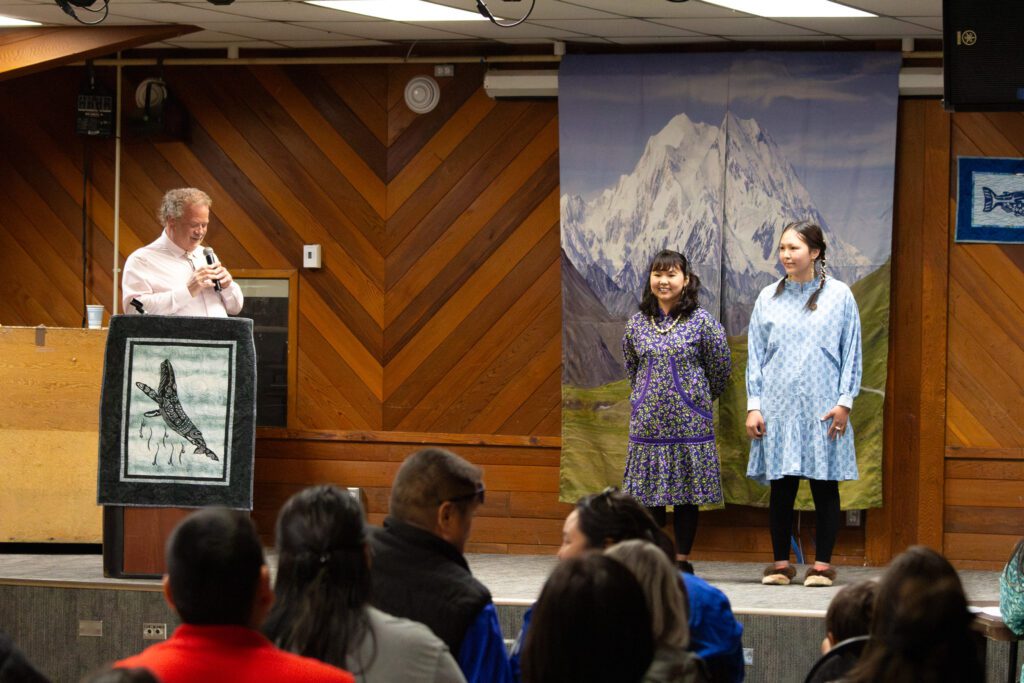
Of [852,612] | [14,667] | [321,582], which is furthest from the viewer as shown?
[852,612]

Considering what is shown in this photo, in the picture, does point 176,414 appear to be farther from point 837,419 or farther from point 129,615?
point 837,419

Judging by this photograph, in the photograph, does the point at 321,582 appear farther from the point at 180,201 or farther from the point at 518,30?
the point at 518,30

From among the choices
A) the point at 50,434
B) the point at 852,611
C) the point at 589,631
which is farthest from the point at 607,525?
the point at 50,434

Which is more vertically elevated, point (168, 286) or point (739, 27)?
point (739, 27)

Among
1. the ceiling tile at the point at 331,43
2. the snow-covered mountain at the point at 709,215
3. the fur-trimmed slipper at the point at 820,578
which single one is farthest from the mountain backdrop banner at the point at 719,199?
the ceiling tile at the point at 331,43

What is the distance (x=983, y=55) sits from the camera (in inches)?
171

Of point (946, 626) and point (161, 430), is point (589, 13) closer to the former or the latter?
point (161, 430)

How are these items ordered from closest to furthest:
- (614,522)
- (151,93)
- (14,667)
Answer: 1. (14,667)
2. (614,522)
3. (151,93)

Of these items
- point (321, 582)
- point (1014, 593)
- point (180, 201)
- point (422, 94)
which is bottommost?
point (1014, 593)

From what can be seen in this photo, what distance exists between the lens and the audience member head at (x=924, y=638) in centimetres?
204

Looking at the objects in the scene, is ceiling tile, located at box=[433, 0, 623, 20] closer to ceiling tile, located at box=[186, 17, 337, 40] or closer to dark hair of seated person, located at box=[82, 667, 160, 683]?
ceiling tile, located at box=[186, 17, 337, 40]

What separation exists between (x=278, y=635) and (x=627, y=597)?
0.64 metres

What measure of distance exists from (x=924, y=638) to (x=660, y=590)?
0.49 metres

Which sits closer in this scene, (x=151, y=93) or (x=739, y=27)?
(x=739, y=27)
